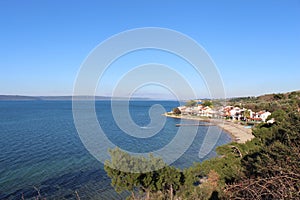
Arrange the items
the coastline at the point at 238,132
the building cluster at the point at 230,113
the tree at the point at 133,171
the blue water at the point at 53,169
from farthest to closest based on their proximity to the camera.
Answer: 1. the building cluster at the point at 230,113
2. the coastline at the point at 238,132
3. the blue water at the point at 53,169
4. the tree at the point at 133,171

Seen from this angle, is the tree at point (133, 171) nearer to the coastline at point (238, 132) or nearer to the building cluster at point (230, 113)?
the coastline at point (238, 132)

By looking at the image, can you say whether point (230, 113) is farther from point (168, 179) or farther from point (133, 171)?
point (133, 171)

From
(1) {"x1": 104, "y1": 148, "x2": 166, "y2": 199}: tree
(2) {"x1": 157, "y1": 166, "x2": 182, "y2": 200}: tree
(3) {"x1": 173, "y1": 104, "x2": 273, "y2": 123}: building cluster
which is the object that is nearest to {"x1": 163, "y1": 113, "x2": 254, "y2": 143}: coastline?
(3) {"x1": 173, "y1": 104, "x2": 273, "y2": 123}: building cluster

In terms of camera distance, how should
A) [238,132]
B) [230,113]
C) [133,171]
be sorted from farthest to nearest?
1. [230,113]
2. [238,132]
3. [133,171]

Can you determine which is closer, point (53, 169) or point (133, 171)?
point (133, 171)

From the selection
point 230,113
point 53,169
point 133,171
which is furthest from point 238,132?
point 133,171

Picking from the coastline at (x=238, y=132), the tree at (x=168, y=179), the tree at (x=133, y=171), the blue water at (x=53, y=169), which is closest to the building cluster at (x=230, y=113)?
the coastline at (x=238, y=132)

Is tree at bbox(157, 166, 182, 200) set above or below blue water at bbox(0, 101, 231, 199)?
above

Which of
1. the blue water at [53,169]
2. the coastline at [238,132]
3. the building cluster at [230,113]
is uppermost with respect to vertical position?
the building cluster at [230,113]

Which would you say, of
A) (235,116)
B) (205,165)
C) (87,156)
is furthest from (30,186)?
(235,116)

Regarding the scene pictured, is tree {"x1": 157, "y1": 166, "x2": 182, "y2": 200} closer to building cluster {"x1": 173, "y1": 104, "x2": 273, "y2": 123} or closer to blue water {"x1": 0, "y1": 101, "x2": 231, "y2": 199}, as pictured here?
blue water {"x1": 0, "y1": 101, "x2": 231, "y2": 199}

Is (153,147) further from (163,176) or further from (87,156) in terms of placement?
(163,176)

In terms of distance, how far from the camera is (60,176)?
45.2 feet

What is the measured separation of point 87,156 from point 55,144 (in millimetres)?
5352
